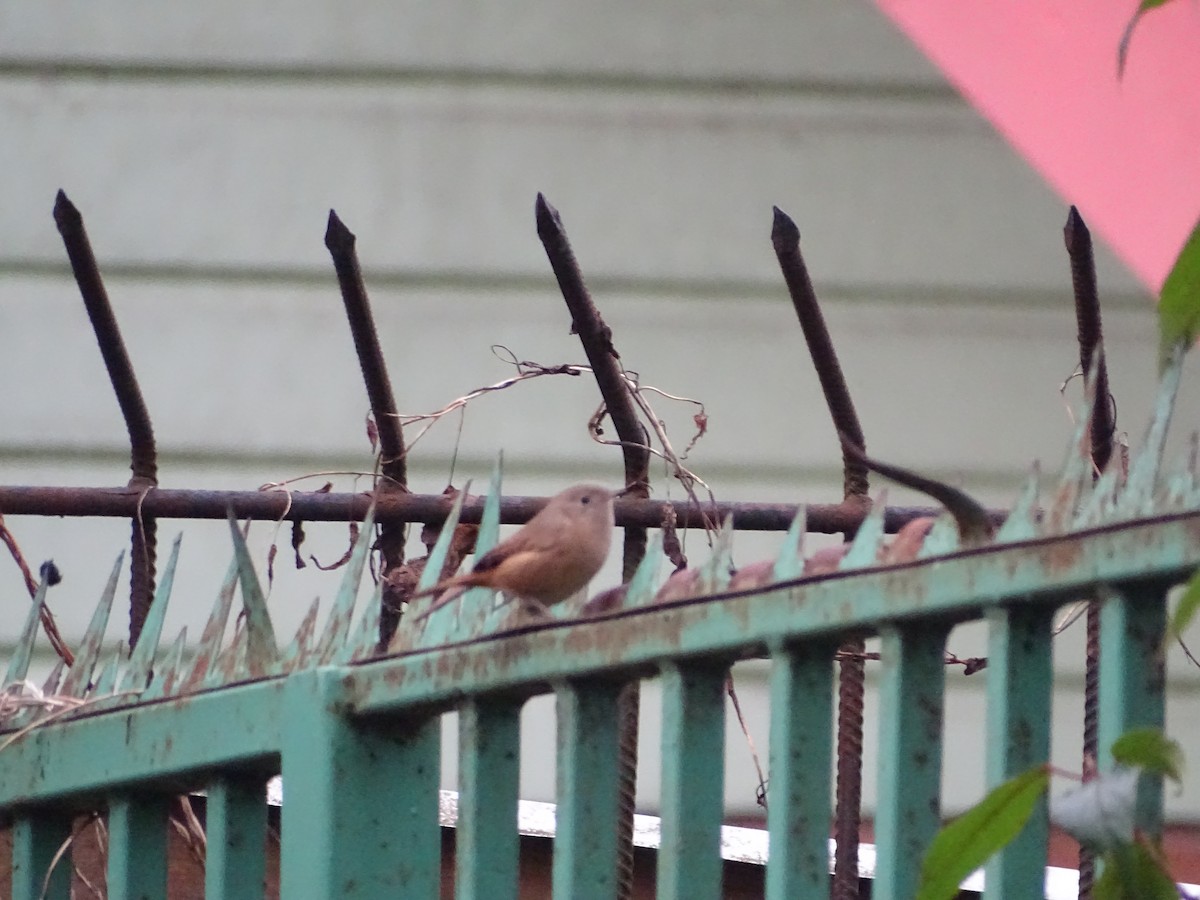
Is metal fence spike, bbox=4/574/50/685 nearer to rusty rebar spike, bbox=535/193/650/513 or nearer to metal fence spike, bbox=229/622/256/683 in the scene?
metal fence spike, bbox=229/622/256/683

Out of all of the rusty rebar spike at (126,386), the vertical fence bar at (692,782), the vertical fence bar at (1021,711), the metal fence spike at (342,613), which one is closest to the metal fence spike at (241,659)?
the metal fence spike at (342,613)

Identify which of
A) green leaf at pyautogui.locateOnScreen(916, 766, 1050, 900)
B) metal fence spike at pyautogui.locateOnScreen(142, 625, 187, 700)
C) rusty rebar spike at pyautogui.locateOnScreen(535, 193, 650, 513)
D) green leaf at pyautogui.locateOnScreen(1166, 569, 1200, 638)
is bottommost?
green leaf at pyautogui.locateOnScreen(916, 766, 1050, 900)

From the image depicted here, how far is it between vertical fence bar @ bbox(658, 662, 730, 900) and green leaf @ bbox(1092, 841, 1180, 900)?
621mm

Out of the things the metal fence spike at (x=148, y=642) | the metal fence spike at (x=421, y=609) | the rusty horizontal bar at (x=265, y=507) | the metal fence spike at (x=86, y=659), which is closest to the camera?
the metal fence spike at (x=421, y=609)

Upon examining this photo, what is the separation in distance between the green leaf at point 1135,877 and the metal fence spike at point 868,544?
0.50 m

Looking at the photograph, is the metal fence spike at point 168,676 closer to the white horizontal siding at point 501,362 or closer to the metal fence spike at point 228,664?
the metal fence spike at point 228,664

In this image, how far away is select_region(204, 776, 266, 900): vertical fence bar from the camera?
1.98 meters

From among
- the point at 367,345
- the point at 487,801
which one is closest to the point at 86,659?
the point at 367,345

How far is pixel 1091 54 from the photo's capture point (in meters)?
4.78

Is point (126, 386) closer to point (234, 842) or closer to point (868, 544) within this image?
point (234, 842)

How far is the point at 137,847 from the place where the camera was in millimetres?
2094

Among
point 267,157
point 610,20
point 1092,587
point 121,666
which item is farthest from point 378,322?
point 1092,587

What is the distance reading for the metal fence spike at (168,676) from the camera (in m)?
2.08

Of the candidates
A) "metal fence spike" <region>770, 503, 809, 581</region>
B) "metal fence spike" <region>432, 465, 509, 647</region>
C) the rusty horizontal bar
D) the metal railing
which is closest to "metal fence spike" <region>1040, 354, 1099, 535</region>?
the metal railing
